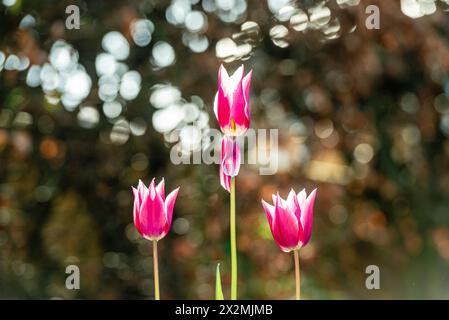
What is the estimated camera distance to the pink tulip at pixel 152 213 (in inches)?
21.3

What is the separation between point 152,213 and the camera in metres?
0.55

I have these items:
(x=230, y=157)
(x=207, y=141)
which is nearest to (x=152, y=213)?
(x=230, y=157)

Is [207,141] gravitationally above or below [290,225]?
above

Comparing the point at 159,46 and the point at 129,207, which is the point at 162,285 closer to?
the point at 129,207

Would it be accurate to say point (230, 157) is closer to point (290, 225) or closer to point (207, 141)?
point (290, 225)

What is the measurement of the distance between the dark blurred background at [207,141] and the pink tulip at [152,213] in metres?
0.81

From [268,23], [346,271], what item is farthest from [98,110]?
[346,271]

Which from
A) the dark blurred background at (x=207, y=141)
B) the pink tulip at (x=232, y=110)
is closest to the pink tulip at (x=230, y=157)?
the pink tulip at (x=232, y=110)

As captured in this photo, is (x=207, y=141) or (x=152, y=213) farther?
(x=207, y=141)

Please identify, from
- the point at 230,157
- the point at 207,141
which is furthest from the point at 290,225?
the point at 207,141

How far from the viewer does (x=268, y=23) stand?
56.2 inches

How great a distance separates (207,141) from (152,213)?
2.68ft

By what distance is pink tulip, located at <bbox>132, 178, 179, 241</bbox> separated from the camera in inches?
21.3

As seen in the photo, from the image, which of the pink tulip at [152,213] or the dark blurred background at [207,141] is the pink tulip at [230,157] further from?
the dark blurred background at [207,141]
